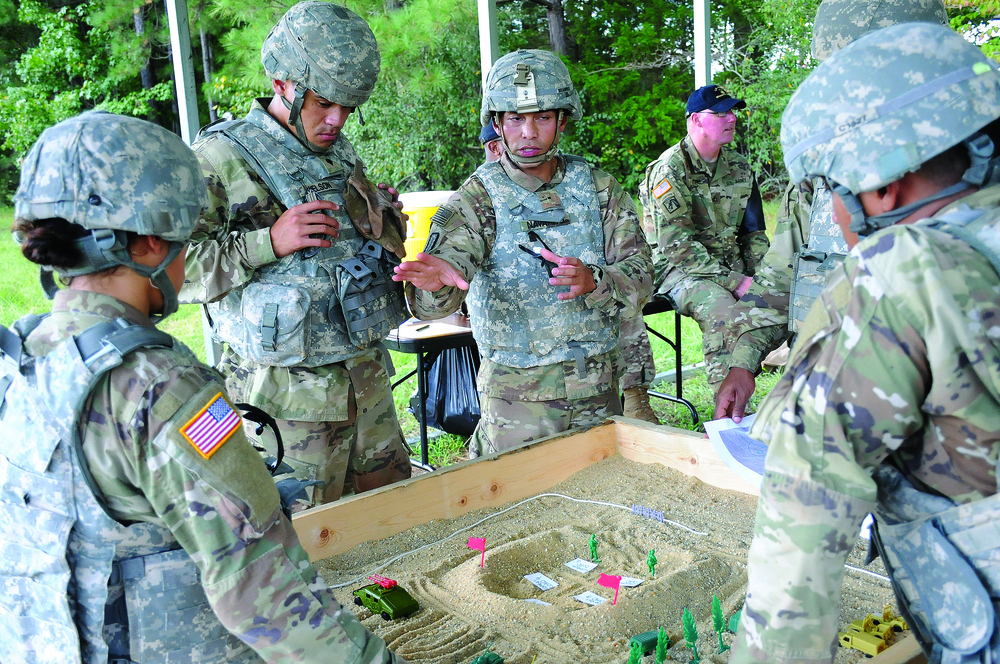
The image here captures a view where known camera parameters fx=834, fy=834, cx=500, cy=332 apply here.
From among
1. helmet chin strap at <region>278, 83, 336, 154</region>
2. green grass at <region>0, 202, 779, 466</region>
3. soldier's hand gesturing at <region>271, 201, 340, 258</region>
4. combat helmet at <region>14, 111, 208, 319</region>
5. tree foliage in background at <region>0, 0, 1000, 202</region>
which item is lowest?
green grass at <region>0, 202, 779, 466</region>

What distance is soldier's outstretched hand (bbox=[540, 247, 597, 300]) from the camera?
2.57m

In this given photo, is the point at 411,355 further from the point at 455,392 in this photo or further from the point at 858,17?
the point at 858,17

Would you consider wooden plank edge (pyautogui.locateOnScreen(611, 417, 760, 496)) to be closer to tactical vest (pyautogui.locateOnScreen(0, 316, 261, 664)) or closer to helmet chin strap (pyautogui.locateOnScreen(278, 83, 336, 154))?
helmet chin strap (pyautogui.locateOnScreen(278, 83, 336, 154))

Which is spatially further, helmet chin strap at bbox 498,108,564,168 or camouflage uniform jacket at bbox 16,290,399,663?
helmet chin strap at bbox 498,108,564,168

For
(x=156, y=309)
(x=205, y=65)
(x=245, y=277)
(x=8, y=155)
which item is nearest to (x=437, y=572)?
(x=245, y=277)

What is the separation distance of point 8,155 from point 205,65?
2.56 meters

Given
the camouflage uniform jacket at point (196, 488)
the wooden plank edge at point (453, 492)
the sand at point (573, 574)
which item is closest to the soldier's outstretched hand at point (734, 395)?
the sand at point (573, 574)

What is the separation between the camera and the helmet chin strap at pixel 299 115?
2600 millimetres

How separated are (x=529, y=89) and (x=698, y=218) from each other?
193 centimetres

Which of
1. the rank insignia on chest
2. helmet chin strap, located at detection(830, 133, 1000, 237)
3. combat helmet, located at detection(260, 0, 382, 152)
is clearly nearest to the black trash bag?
the rank insignia on chest

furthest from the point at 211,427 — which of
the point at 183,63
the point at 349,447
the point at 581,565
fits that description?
the point at 183,63

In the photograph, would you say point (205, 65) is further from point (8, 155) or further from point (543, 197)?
point (543, 197)

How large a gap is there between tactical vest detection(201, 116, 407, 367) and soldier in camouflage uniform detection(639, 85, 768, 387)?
6.36 ft

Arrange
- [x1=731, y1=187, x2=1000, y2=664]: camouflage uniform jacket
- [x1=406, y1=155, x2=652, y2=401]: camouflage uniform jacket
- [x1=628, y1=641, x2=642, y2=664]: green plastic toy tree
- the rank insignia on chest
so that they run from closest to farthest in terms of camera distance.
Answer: [x1=731, y1=187, x2=1000, y2=664]: camouflage uniform jacket < [x1=628, y1=641, x2=642, y2=664]: green plastic toy tree < [x1=406, y1=155, x2=652, y2=401]: camouflage uniform jacket < the rank insignia on chest
